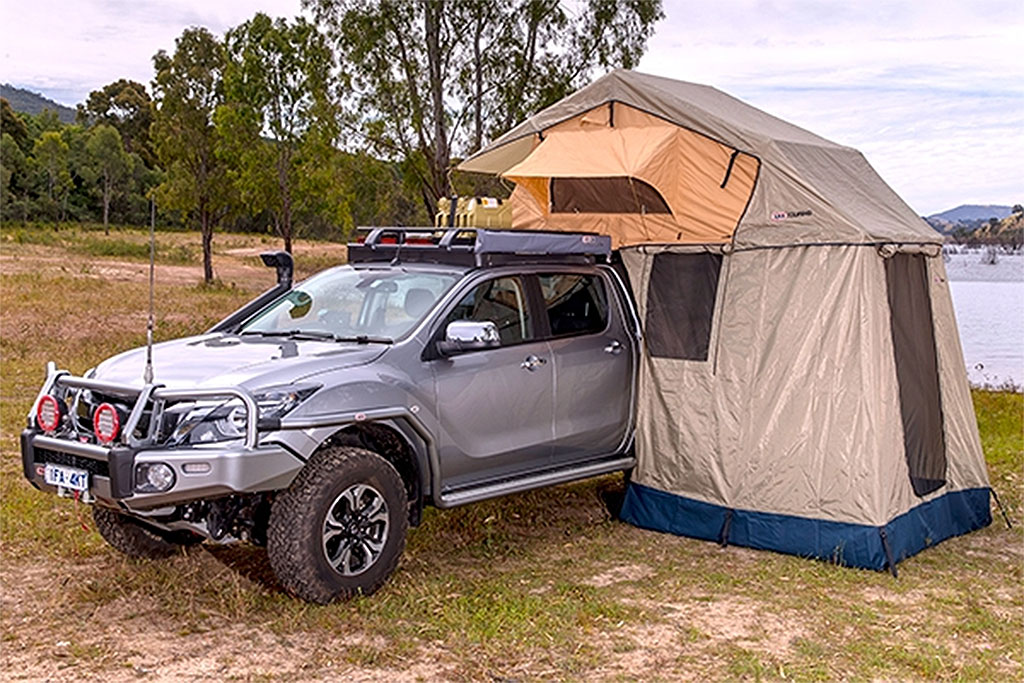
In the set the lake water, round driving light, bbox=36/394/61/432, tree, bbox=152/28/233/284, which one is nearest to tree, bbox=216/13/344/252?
tree, bbox=152/28/233/284

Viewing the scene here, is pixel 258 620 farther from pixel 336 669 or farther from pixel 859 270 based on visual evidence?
pixel 859 270

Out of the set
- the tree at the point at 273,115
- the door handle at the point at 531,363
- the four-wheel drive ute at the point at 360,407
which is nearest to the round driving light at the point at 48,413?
the four-wheel drive ute at the point at 360,407

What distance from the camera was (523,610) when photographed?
236 inches

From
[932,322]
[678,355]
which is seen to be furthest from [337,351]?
[932,322]

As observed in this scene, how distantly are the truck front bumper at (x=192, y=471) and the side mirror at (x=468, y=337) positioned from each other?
4.10 feet

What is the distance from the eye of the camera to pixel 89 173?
206 feet

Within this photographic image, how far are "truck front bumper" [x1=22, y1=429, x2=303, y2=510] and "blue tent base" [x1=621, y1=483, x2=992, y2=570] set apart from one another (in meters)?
3.05

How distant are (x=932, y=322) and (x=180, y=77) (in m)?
27.8

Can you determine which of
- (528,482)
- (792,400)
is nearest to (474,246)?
(528,482)

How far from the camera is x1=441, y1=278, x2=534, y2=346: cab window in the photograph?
698 cm

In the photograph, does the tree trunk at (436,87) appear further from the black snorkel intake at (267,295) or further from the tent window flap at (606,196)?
the black snorkel intake at (267,295)

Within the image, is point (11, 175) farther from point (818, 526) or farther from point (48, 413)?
point (818, 526)

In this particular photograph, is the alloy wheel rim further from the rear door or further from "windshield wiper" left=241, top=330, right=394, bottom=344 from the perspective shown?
the rear door

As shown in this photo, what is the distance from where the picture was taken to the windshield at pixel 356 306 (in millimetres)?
6812
